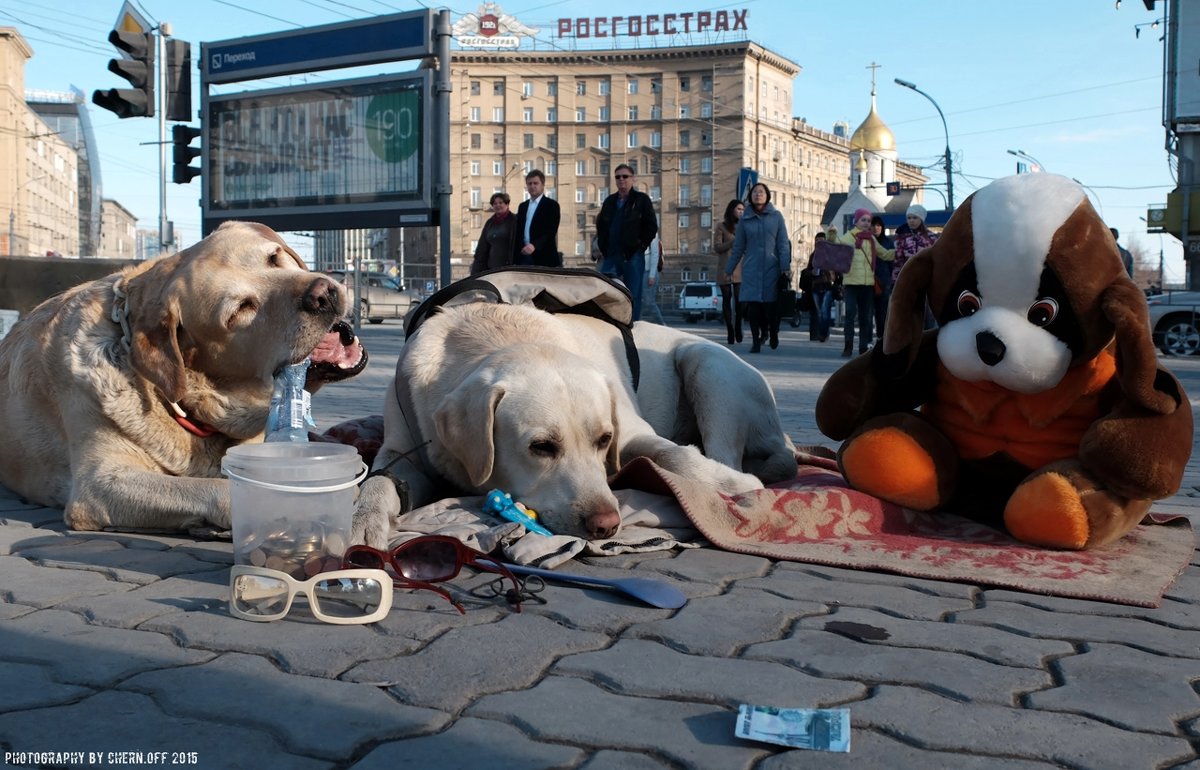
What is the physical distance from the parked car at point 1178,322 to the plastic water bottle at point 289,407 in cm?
1828

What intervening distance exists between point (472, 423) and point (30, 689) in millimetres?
1825

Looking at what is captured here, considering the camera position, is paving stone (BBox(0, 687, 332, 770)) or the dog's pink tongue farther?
the dog's pink tongue

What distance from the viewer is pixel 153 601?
2.96 m

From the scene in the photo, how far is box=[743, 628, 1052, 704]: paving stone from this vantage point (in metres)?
2.38

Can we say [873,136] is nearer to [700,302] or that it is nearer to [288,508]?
[700,302]

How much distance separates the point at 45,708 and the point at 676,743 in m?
1.25

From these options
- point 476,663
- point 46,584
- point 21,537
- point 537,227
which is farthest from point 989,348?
point 537,227

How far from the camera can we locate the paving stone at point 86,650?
235 cm

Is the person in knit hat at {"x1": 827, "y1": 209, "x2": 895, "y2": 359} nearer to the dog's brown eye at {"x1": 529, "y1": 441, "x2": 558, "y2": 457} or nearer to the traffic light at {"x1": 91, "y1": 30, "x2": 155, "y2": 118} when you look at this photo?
the traffic light at {"x1": 91, "y1": 30, "x2": 155, "y2": 118}

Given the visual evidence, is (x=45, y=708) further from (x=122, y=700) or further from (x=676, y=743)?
(x=676, y=743)

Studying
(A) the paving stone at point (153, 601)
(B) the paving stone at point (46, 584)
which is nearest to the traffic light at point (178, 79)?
(B) the paving stone at point (46, 584)

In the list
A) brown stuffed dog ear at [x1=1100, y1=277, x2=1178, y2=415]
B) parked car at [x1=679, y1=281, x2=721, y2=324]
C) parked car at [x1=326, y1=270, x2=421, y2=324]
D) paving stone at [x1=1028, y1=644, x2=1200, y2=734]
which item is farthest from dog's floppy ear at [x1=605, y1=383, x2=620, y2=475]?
parked car at [x1=679, y1=281, x2=721, y2=324]

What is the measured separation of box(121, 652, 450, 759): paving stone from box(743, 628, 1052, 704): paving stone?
0.90m

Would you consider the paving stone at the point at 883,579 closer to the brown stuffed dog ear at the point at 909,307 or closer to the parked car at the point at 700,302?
the brown stuffed dog ear at the point at 909,307
